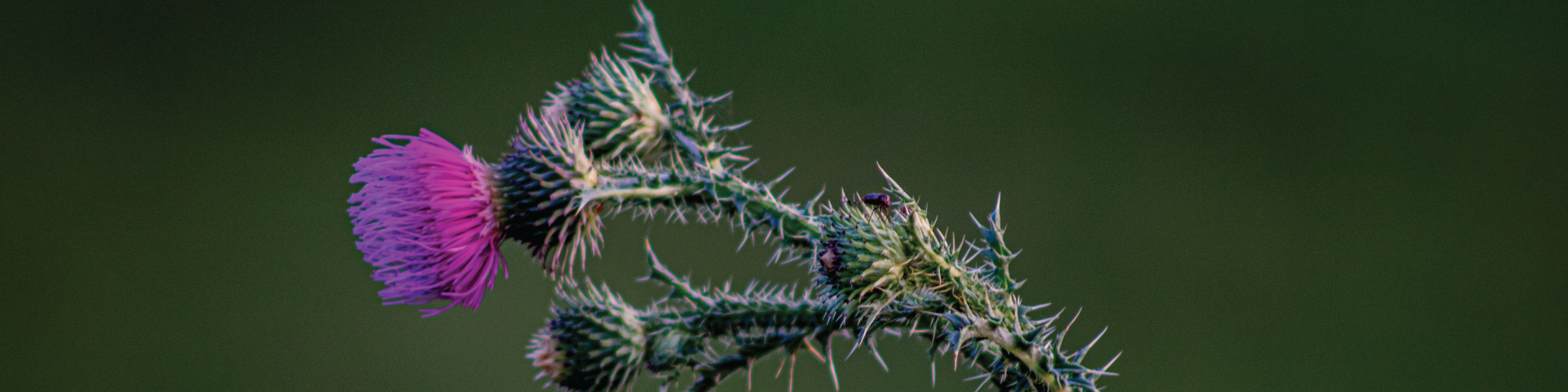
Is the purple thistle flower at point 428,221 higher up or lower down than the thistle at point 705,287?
lower down

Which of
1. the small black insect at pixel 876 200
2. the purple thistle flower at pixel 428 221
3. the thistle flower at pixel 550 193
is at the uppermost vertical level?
the small black insect at pixel 876 200

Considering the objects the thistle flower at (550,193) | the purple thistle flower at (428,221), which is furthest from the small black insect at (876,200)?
the purple thistle flower at (428,221)

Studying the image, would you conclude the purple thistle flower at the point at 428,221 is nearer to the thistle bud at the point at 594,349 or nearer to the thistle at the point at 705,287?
the thistle at the point at 705,287

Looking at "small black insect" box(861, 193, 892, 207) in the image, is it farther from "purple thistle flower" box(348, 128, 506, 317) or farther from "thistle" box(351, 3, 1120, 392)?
"purple thistle flower" box(348, 128, 506, 317)

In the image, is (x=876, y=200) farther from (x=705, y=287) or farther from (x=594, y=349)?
(x=594, y=349)

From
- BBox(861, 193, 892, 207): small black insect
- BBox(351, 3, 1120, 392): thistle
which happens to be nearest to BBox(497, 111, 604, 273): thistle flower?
BBox(351, 3, 1120, 392): thistle

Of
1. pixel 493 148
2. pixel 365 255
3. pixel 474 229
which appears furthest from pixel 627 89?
pixel 493 148
